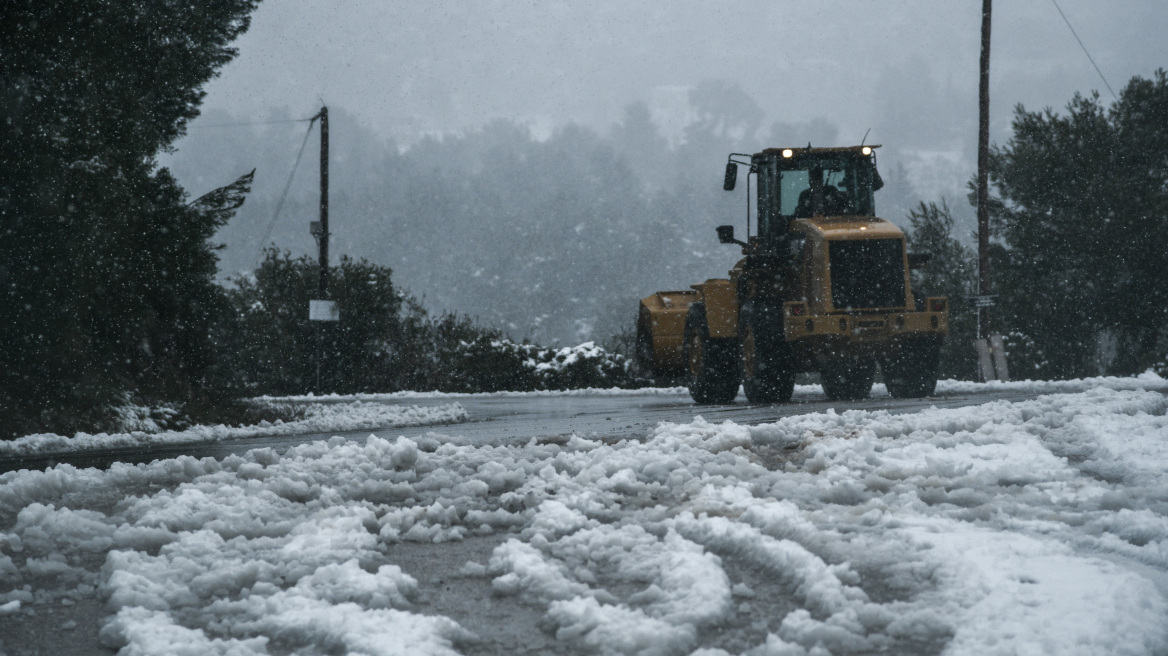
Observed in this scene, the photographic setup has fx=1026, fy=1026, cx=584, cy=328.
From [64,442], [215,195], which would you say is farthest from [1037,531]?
[215,195]

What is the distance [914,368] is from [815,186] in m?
2.67

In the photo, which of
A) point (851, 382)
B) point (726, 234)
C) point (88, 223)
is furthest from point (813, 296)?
point (88, 223)

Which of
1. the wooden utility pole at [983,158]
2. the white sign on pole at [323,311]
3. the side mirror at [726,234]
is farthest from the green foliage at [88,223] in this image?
the wooden utility pole at [983,158]

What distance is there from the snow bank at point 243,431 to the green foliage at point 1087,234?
80.6ft

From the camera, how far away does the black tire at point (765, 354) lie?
40.6ft

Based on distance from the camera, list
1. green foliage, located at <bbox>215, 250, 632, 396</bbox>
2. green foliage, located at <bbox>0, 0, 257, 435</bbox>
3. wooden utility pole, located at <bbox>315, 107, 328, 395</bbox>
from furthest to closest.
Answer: wooden utility pole, located at <bbox>315, 107, 328, 395</bbox> → green foliage, located at <bbox>215, 250, 632, 396</bbox> → green foliage, located at <bbox>0, 0, 257, 435</bbox>

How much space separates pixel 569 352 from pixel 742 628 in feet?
70.3

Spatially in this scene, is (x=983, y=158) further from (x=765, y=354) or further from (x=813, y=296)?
(x=765, y=354)

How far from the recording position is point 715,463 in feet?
16.1

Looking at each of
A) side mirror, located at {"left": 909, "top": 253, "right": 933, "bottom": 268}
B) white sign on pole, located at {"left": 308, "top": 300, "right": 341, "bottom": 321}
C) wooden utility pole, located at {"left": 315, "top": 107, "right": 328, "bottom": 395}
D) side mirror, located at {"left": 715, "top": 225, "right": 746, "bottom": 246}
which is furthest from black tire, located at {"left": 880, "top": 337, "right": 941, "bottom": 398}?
wooden utility pole, located at {"left": 315, "top": 107, "right": 328, "bottom": 395}

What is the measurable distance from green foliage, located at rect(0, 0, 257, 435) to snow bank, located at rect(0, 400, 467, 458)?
0.77 m

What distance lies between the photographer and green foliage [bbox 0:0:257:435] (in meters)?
9.27

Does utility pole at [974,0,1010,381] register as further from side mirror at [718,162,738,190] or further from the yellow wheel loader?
side mirror at [718,162,738,190]

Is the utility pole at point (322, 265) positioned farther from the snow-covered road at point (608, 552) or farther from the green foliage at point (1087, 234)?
the green foliage at point (1087, 234)
